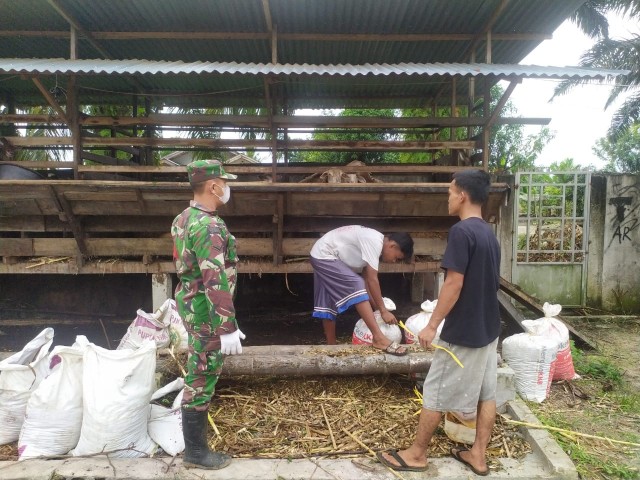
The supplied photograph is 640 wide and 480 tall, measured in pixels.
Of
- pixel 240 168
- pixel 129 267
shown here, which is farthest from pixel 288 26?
pixel 129 267

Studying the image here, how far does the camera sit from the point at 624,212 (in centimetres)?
720

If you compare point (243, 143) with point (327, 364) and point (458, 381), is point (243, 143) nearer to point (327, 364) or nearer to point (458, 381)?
point (327, 364)

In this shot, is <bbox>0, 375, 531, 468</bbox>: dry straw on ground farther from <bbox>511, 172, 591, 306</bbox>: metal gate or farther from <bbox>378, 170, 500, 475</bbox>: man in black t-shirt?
<bbox>511, 172, 591, 306</bbox>: metal gate

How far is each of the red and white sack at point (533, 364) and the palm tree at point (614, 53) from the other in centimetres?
1020

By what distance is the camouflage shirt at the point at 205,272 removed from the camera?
2.47 metres

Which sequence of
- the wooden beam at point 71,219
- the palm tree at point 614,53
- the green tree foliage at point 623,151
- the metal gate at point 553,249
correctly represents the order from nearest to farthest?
the wooden beam at point 71,219, the metal gate at point 553,249, the palm tree at point 614,53, the green tree foliage at point 623,151

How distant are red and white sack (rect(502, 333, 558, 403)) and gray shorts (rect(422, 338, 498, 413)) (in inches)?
50.7

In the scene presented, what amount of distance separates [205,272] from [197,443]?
1.08 metres

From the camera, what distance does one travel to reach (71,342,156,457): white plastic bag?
263 centimetres

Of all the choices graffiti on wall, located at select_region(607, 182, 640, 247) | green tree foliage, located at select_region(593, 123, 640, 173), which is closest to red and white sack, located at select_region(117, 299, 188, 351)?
graffiti on wall, located at select_region(607, 182, 640, 247)

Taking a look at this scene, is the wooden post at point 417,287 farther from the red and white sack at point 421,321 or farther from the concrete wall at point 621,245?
the concrete wall at point 621,245

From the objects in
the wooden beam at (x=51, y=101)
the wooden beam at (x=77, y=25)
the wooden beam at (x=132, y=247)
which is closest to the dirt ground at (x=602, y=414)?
the wooden beam at (x=132, y=247)

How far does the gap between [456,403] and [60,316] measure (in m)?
5.66

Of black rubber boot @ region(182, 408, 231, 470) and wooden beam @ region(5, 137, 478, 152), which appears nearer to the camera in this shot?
black rubber boot @ region(182, 408, 231, 470)
